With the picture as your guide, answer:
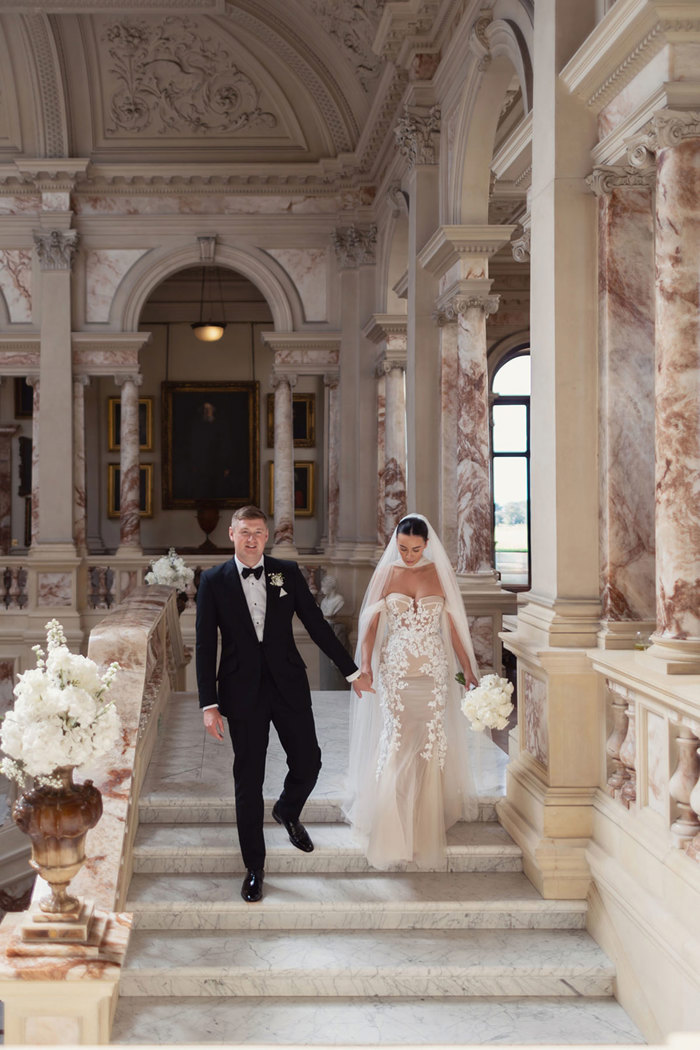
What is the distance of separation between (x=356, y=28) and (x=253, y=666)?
935cm

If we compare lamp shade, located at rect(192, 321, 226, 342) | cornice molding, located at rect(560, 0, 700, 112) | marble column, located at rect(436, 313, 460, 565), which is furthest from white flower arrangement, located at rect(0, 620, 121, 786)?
lamp shade, located at rect(192, 321, 226, 342)

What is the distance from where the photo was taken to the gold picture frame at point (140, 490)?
57.1 ft

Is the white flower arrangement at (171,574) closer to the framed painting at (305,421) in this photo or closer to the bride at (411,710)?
the bride at (411,710)

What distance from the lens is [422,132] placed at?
32.2 feet

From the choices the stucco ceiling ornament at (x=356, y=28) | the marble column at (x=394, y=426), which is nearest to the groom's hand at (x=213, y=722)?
the marble column at (x=394, y=426)

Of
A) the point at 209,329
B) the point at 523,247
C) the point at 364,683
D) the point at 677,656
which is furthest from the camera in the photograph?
the point at 209,329

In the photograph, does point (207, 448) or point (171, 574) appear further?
point (207, 448)

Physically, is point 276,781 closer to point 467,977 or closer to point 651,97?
point 467,977

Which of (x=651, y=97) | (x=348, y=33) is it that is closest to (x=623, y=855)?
(x=651, y=97)

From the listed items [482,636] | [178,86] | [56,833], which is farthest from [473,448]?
[178,86]

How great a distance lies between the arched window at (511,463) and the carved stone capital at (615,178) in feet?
39.8

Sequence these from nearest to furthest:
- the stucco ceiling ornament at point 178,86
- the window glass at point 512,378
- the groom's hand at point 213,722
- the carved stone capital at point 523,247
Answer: the groom's hand at point 213,722 → the carved stone capital at point 523,247 → the stucco ceiling ornament at point 178,86 → the window glass at point 512,378

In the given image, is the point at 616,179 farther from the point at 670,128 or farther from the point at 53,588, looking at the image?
the point at 53,588

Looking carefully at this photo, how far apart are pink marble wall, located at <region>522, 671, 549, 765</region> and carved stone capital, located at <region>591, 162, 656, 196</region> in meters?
2.52
